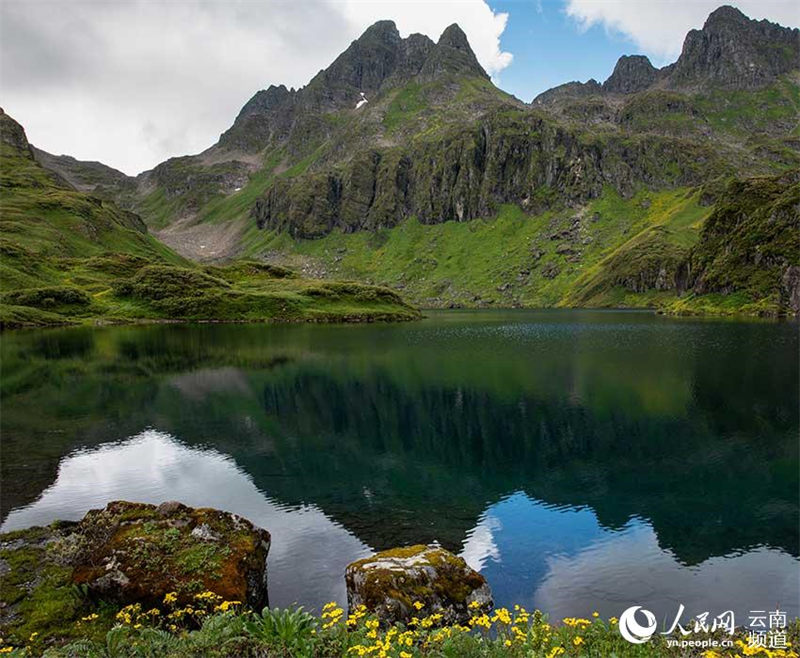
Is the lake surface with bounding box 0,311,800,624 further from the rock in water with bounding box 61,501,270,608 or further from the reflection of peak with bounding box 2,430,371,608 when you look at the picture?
the rock in water with bounding box 61,501,270,608

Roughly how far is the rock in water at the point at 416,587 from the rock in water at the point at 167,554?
13.2ft

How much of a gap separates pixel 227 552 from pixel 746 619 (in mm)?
18541

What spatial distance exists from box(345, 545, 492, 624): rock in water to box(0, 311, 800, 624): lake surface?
7.96 feet

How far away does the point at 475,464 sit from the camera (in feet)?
115

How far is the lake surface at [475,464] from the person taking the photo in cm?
2133

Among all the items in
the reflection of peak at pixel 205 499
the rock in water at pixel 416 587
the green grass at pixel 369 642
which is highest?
the green grass at pixel 369 642

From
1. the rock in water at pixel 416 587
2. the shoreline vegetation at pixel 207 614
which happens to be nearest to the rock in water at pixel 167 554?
the shoreline vegetation at pixel 207 614

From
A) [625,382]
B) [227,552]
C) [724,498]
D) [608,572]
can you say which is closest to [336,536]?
[227,552]

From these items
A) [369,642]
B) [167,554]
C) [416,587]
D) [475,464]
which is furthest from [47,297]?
[369,642]

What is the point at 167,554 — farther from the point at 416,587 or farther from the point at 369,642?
the point at 369,642

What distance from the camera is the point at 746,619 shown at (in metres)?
17.4

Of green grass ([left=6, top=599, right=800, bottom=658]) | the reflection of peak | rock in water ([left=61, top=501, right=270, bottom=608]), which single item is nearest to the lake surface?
the reflection of peak

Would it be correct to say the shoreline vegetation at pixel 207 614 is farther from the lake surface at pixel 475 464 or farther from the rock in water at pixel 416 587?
the lake surface at pixel 475 464

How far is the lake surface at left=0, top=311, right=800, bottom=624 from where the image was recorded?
70.0 ft
